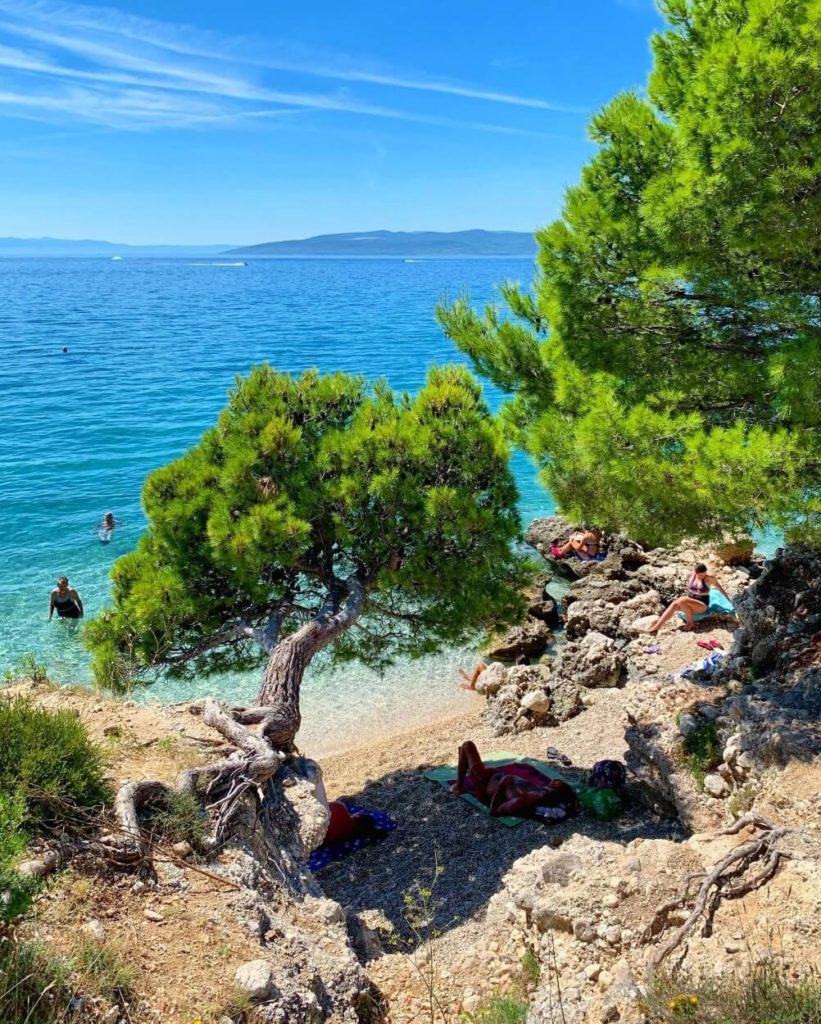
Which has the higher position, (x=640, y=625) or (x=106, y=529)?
(x=106, y=529)

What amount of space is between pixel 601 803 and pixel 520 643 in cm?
569

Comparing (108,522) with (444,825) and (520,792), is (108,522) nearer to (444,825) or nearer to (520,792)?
(444,825)

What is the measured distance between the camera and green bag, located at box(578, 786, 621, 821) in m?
8.92

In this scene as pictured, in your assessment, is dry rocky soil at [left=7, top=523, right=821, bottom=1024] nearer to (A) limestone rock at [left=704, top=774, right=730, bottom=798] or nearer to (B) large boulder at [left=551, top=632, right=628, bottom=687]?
(A) limestone rock at [left=704, top=774, right=730, bottom=798]

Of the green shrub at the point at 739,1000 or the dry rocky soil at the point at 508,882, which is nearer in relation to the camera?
the green shrub at the point at 739,1000

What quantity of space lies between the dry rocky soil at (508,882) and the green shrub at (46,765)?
1.50ft

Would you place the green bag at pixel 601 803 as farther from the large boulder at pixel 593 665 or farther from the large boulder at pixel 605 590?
the large boulder at pixel 605 590

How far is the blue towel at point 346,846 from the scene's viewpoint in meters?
8.80

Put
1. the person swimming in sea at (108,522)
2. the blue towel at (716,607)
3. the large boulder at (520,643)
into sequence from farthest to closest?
the person swimming in sea at (108,522)
the large boulder at (520,643)
the blue towel at (716,607)

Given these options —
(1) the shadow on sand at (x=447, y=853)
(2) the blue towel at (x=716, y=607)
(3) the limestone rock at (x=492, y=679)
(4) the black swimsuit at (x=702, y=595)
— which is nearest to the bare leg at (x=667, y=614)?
(2) the blue towel at (x=716, y=607)

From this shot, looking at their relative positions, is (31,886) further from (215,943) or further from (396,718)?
(396,718)

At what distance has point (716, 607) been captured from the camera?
14.1 metres

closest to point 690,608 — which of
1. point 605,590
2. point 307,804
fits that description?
point 605,590

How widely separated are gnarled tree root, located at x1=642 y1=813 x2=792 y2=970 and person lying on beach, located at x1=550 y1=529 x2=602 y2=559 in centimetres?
1272
